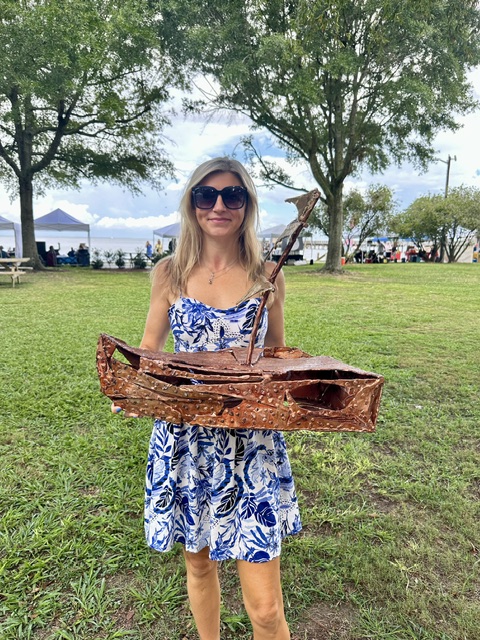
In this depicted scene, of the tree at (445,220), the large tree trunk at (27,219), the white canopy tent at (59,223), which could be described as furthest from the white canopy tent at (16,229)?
the tree at (445,220)

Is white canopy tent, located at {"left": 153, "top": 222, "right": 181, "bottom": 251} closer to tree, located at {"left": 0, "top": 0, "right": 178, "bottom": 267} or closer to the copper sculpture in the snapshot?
tree, located at {"left": 0, "top": 0, "right": 178, "bottom": 267}

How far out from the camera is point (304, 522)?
2.45 metres

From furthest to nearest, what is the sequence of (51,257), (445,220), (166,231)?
1. (445,220)
2. (166,231)
3. (51,257)

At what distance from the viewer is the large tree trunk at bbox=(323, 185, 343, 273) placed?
17.6 meters

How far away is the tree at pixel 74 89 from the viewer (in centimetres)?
1280

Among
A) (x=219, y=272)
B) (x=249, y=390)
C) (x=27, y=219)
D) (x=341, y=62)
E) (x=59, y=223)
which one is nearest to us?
(x=249, y=390)

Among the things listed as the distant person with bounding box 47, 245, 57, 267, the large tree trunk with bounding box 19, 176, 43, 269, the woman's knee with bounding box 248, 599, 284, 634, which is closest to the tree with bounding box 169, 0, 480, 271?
the large tree trunk with bounding box 19, 176, 43, 269

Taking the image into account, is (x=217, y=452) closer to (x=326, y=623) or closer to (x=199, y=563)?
(x=199, y=563)

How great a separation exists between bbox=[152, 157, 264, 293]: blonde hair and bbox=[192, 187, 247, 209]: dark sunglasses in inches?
2.0

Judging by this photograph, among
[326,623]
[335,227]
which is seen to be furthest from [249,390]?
[335,227]

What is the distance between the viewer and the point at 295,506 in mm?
1554

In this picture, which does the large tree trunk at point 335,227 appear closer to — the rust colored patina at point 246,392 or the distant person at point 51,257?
the distant person at point 51,257

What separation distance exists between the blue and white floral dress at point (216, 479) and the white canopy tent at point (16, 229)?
1930cm

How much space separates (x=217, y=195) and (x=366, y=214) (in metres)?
35.7
